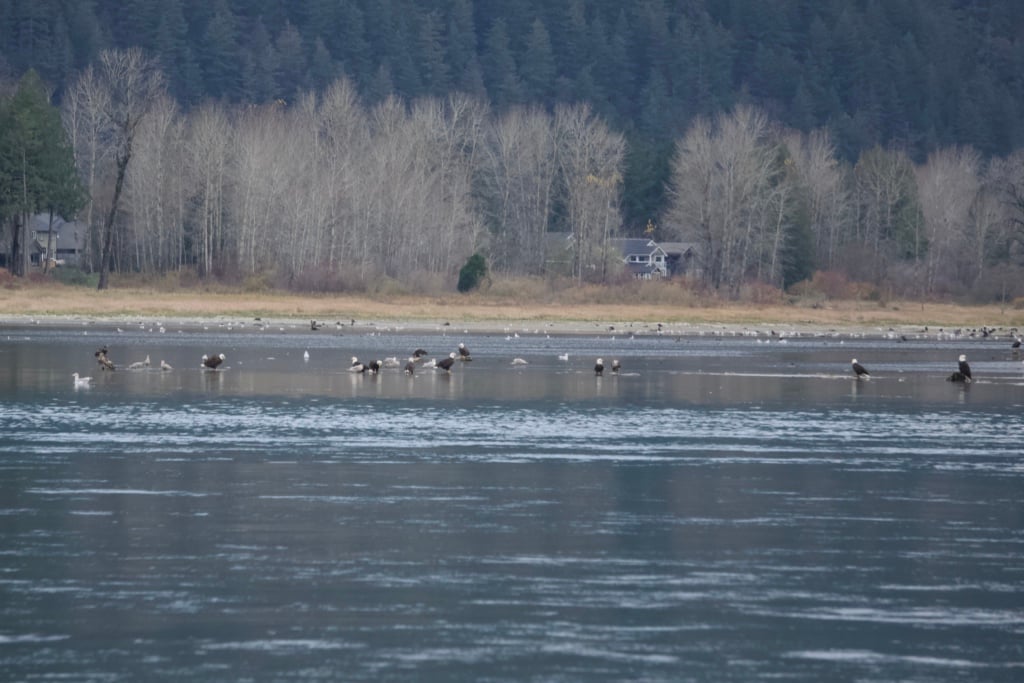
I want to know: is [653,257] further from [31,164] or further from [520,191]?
[31,164]

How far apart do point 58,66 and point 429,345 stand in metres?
145

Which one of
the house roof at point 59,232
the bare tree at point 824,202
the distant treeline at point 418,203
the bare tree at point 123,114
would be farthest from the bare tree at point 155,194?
the bare tree at point 824,202

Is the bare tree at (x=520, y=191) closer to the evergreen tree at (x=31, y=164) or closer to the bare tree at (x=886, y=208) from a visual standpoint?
the bare tree at (x=886, y=208)

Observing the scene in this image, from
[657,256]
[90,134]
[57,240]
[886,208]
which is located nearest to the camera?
[90,134]

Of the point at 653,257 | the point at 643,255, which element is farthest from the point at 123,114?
the point at 653,257

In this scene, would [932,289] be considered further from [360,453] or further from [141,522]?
[141,522]

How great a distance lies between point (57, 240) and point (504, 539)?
411ft

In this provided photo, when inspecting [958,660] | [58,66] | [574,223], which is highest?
[58,66]

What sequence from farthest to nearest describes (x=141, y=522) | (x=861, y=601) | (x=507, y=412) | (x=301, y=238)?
(x=301, y=238) < (x=507, y=412) < (x=141, y=522) < (x=861, y=601)

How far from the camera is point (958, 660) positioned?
1321cm

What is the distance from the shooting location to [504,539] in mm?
18219

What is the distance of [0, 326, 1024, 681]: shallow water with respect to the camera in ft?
43.8

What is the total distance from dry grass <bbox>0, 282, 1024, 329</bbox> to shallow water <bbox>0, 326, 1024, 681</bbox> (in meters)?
44.7

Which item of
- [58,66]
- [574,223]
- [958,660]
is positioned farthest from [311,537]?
[58,66]
